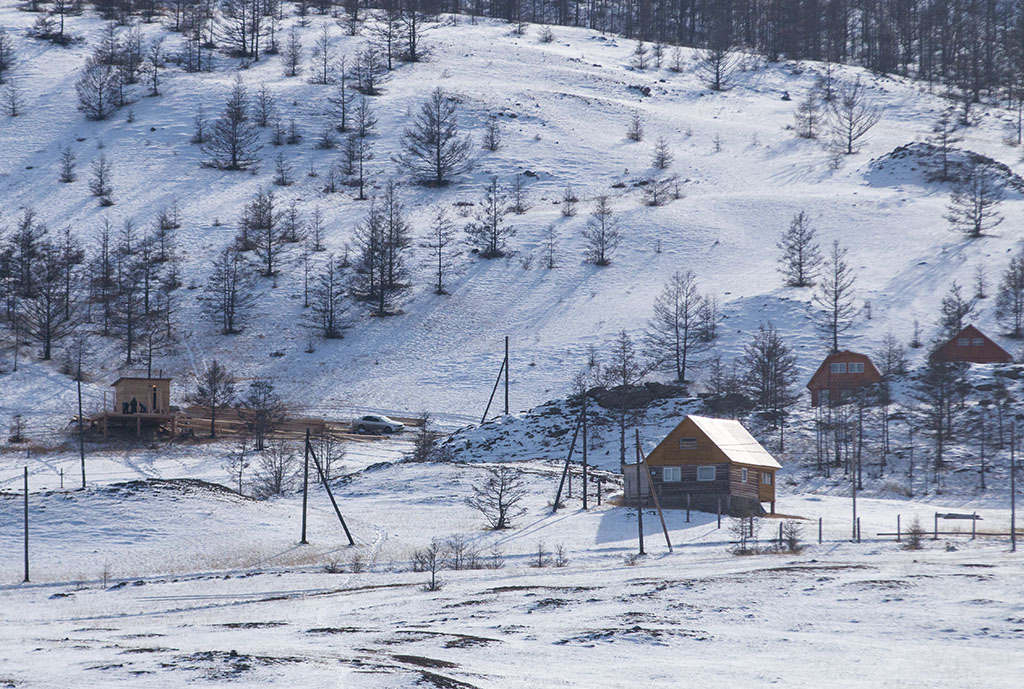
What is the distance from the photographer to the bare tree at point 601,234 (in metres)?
112

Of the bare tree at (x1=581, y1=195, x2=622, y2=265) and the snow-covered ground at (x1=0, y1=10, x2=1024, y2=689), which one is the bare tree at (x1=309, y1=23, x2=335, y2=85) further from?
the bare tree at (x1=581, y1=195, x2=622, y2=265)

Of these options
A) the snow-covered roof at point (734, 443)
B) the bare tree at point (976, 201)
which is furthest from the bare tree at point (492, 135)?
the snow-covered roof at point (734, 443)

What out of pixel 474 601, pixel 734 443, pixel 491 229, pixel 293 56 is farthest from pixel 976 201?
pixel 474 601

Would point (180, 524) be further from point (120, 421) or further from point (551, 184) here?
point (551, 184)

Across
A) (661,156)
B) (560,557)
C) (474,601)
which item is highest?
(661,156)

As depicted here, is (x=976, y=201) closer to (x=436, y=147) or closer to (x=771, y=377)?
(x=771, y=377)

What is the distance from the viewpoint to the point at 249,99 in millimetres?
145375

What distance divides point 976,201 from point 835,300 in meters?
33.2

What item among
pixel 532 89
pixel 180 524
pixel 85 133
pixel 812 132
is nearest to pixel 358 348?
pixel 180 524

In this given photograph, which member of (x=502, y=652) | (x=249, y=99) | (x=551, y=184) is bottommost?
(x=502, y=652)

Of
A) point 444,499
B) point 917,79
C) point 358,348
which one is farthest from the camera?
point 917,79

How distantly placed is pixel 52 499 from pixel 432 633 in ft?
→ 97.3

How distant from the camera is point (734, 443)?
204 feet

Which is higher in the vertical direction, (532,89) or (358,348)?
(532,89)
